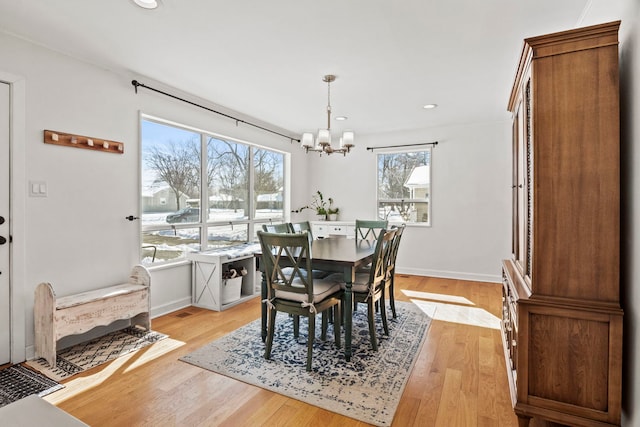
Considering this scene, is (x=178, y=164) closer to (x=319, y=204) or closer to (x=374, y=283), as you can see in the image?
(x=374, y=283)

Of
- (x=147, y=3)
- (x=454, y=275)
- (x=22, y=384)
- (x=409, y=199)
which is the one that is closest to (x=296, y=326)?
(x=22, y=384)

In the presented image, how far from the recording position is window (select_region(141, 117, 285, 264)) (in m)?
3.59

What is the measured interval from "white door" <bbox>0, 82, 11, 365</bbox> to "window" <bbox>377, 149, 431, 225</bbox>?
4792mm

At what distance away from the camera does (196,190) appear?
4.10m

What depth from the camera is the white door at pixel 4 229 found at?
2428 millimetres

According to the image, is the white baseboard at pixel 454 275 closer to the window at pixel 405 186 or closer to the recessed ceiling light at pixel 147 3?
the window at pixel 405 186

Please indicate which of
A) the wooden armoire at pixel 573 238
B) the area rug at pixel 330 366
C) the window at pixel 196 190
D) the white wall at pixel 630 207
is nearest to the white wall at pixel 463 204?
the window at pixel 196 190

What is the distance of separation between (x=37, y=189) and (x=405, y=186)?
4.79m

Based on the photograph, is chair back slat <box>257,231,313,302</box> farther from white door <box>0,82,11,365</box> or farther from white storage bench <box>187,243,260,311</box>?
white door <box>0,82,11,365</box>

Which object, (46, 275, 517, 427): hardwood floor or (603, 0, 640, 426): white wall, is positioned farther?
(46, 275, 517, 427): hardwood floor

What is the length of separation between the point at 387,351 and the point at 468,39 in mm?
2529

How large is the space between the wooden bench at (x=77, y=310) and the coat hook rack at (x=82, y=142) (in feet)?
3.78

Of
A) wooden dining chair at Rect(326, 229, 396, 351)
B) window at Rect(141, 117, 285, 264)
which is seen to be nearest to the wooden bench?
window at Rect(141, 117, 285, 264)

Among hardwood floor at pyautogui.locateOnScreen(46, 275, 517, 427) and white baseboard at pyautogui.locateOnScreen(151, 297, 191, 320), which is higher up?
white baseboard at pyautogui.locateOnScreen(151, 297, 191, 320)
